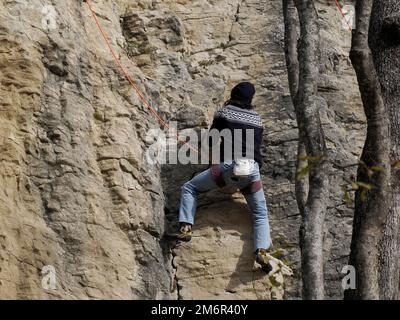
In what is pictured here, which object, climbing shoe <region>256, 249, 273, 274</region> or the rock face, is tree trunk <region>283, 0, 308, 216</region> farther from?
climbing shoe <region>256, 249, 273, 274</region>

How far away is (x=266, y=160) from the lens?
496 inches

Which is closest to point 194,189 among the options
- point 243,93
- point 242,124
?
point 242,124

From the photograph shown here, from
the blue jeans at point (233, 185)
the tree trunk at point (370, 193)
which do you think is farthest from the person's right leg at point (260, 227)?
the tree trunk at point (370, 193)

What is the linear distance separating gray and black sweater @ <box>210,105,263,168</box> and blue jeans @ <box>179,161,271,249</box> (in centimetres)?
19

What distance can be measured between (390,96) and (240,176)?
2.82m

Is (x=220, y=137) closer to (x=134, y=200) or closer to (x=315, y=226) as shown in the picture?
(x=134, y=200)

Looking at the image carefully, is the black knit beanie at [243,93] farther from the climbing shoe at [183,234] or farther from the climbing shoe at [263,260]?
the climbing shoe at [263,260]

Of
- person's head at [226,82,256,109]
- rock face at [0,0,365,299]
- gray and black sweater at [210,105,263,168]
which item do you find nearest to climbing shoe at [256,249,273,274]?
rock face at [0,0,365,299]

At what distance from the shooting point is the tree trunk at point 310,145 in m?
9.80

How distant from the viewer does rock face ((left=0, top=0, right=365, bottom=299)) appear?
1070 centimetres

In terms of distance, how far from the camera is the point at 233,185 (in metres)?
11.8

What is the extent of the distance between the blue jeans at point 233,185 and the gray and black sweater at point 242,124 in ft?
0.61

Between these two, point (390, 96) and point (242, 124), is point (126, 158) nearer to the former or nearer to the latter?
point (242, 124)

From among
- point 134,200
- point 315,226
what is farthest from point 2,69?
point 315,226
